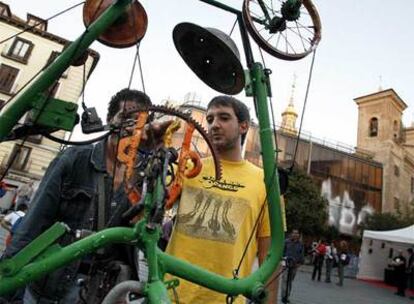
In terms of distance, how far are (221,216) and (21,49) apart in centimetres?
3727

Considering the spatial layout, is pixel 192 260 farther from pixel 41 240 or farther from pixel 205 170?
pixel 41 240

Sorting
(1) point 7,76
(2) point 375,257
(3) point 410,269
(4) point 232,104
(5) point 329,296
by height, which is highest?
(1) point 7,76

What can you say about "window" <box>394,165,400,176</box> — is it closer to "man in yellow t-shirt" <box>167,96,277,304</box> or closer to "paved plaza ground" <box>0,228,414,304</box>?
"paved plaza ground" <box>0,228,414,304</box>

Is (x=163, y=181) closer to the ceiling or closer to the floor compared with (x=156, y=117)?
closer to the floor

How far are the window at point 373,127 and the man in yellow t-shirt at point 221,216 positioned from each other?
48734 millimetres

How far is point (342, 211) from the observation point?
39.1 metres

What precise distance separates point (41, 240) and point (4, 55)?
3708 centimetres

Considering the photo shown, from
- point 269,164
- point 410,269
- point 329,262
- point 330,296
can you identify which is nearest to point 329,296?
point 330,296

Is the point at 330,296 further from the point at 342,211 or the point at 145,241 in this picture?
the point at 342,211

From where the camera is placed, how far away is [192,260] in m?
1.99

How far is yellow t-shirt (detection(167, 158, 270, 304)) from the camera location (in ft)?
6.51

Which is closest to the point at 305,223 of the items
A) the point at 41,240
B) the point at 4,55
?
the point at 4,55

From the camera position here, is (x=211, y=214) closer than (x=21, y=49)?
Yes

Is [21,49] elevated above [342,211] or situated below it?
above
